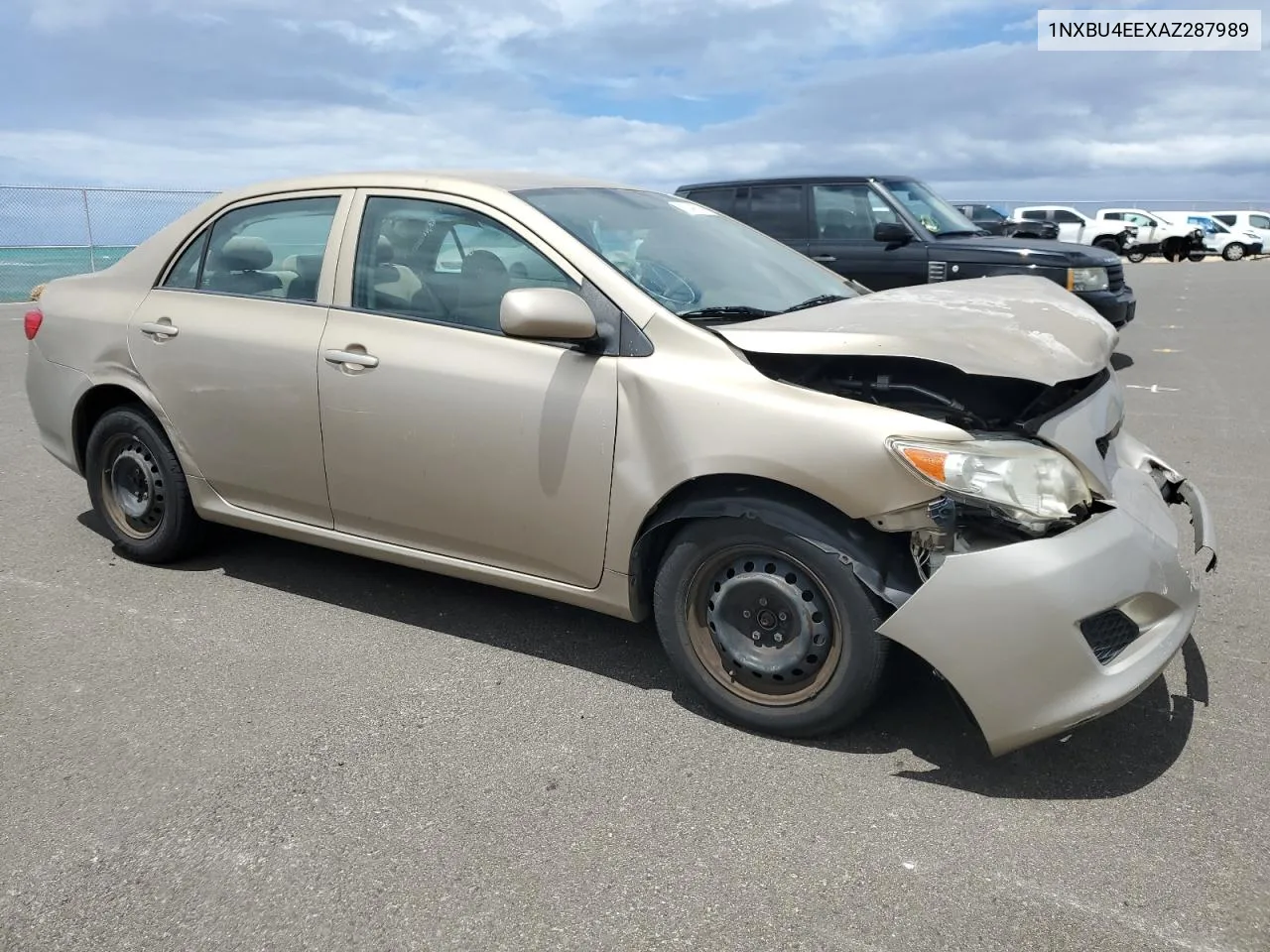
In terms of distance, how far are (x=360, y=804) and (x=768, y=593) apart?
130cm

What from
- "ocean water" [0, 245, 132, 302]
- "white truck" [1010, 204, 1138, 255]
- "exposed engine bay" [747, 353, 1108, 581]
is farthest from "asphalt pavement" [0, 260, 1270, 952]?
"white truck" [1010, 204, 1138, 255]

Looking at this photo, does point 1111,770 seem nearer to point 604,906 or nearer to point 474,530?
point 604,906

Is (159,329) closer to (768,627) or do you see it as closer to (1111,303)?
(768,627)

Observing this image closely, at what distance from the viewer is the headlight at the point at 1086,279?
31.1 ft

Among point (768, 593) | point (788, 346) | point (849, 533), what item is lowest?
point (768, 593)

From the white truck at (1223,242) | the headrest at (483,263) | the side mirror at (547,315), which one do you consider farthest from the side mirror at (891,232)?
the white truck at (1223,242)

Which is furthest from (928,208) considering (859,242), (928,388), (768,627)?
→ (768,627)

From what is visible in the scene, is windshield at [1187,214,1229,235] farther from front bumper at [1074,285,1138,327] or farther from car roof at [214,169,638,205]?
car roof at [214,169,638,205]

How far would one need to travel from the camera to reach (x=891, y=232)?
9711 mm

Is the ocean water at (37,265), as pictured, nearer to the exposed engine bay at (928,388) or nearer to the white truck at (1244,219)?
the exposed engine bay at (928,388)

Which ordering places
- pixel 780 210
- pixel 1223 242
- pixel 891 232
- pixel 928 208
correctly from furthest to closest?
1. pixel 1223 242
2. pixel 780 210
3. pixel 928 208
4. pixel 891 232

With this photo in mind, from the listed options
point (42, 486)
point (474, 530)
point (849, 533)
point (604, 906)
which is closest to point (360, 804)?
point (604, 906)

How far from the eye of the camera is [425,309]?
12.6 feet

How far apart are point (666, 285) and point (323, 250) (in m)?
1.37
